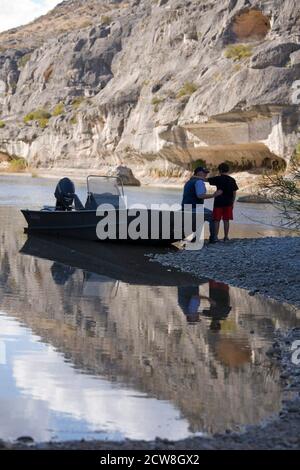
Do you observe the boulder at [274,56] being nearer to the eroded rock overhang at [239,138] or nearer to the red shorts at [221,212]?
the eroded rock overhang at [239,138]

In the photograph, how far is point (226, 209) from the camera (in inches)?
722

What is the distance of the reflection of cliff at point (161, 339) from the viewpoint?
7.03 metres

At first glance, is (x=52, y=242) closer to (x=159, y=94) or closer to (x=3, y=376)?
(x=3, y=376)

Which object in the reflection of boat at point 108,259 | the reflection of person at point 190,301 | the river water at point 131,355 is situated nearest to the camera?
the river water at point 131,355

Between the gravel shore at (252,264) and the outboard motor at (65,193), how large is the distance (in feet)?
13.4

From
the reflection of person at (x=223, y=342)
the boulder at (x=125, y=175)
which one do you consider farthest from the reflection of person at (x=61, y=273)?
the boulder at (x=125, y=175)

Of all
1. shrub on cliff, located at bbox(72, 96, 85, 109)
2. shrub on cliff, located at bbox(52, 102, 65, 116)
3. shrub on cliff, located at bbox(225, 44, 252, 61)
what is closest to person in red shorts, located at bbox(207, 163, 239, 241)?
shrub on cliff, located at bbox(225, 44, 252, 61)

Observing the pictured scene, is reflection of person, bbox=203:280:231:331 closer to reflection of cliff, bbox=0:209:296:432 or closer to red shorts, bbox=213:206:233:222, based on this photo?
reflection of cliff, bbox=0:209:296:432

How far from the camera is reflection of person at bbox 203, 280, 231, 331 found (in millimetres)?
10684

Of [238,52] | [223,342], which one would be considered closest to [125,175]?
[238,52]

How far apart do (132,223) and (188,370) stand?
457 inches

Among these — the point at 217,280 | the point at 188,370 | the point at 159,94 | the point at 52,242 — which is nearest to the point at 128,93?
the point at 159,94

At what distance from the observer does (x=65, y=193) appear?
21078 mm

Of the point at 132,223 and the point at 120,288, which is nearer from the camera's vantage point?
the point at 120,288
